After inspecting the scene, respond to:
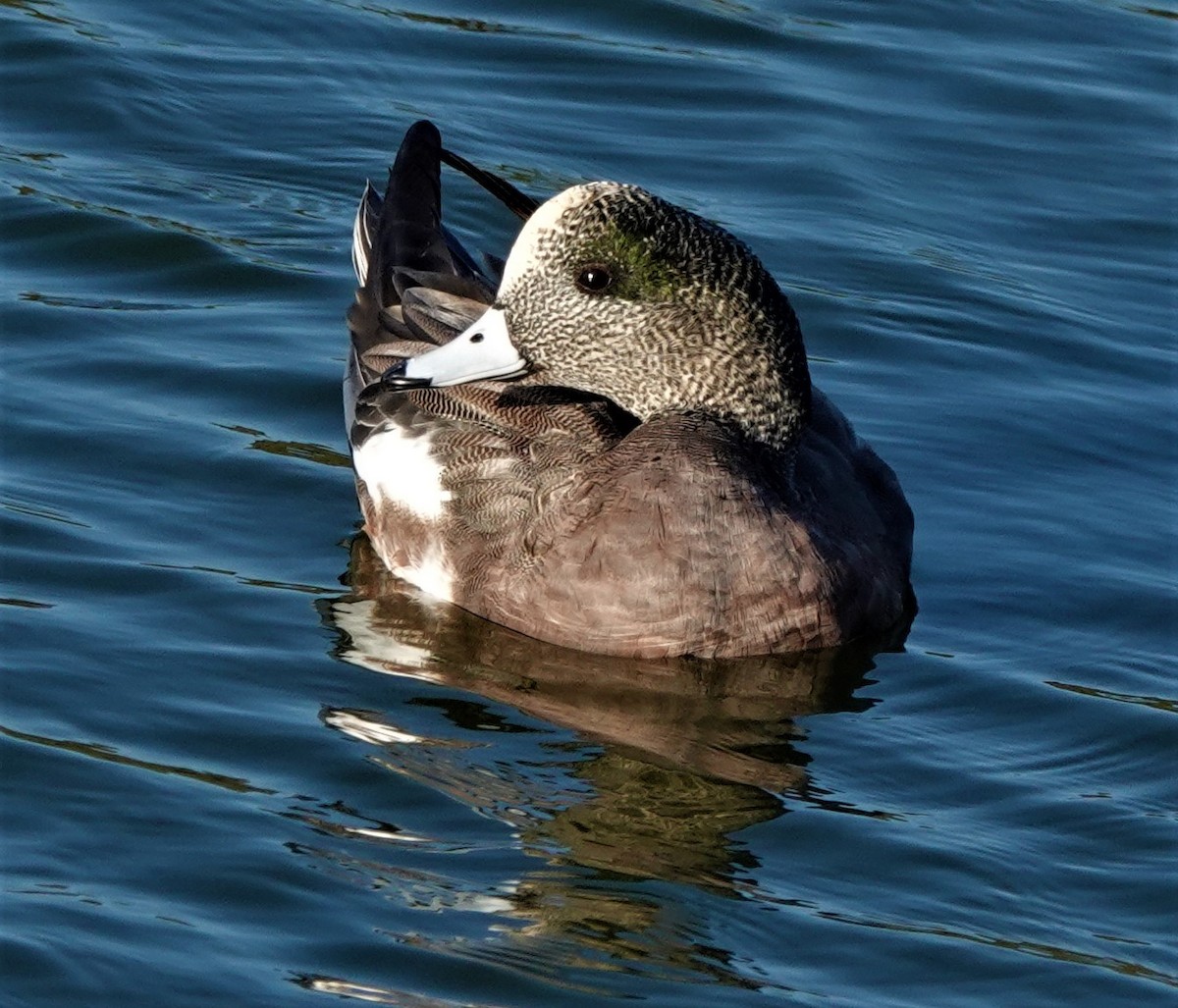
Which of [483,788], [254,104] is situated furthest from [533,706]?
[254,104]

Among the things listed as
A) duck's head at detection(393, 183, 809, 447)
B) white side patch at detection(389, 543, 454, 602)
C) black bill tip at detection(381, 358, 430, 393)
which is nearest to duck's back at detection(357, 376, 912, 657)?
white side patch at detection(389, 543, 454, 602)

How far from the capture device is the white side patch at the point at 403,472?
681 centimetres

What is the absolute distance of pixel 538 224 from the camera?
6.52 meters

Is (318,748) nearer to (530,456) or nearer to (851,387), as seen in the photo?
(530,456)

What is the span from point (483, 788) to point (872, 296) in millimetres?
3840

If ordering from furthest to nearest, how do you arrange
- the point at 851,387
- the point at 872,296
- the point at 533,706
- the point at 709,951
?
1. the point at 872,296
2. the point at 851,387
3. the point at 533,706
4. the point at 709,951

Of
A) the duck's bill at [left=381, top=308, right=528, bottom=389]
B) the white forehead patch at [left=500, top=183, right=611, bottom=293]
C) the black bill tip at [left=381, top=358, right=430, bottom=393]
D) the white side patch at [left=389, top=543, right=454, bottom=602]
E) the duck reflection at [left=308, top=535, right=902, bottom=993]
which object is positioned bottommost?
the duck reflection at [left=308, top=535, right=902, bottom=993]

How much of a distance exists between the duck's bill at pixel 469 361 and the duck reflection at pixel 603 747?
2.08ft

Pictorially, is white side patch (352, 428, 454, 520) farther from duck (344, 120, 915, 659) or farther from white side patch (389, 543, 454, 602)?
white side patch (389, 543, 454, 602)

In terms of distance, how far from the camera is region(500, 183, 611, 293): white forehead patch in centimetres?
646

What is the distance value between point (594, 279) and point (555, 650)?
1015 millimetres

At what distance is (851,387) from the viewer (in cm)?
833

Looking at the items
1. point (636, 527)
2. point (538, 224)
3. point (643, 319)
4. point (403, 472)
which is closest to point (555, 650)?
point (636, 527)

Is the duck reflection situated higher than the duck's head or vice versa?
the duck's head
